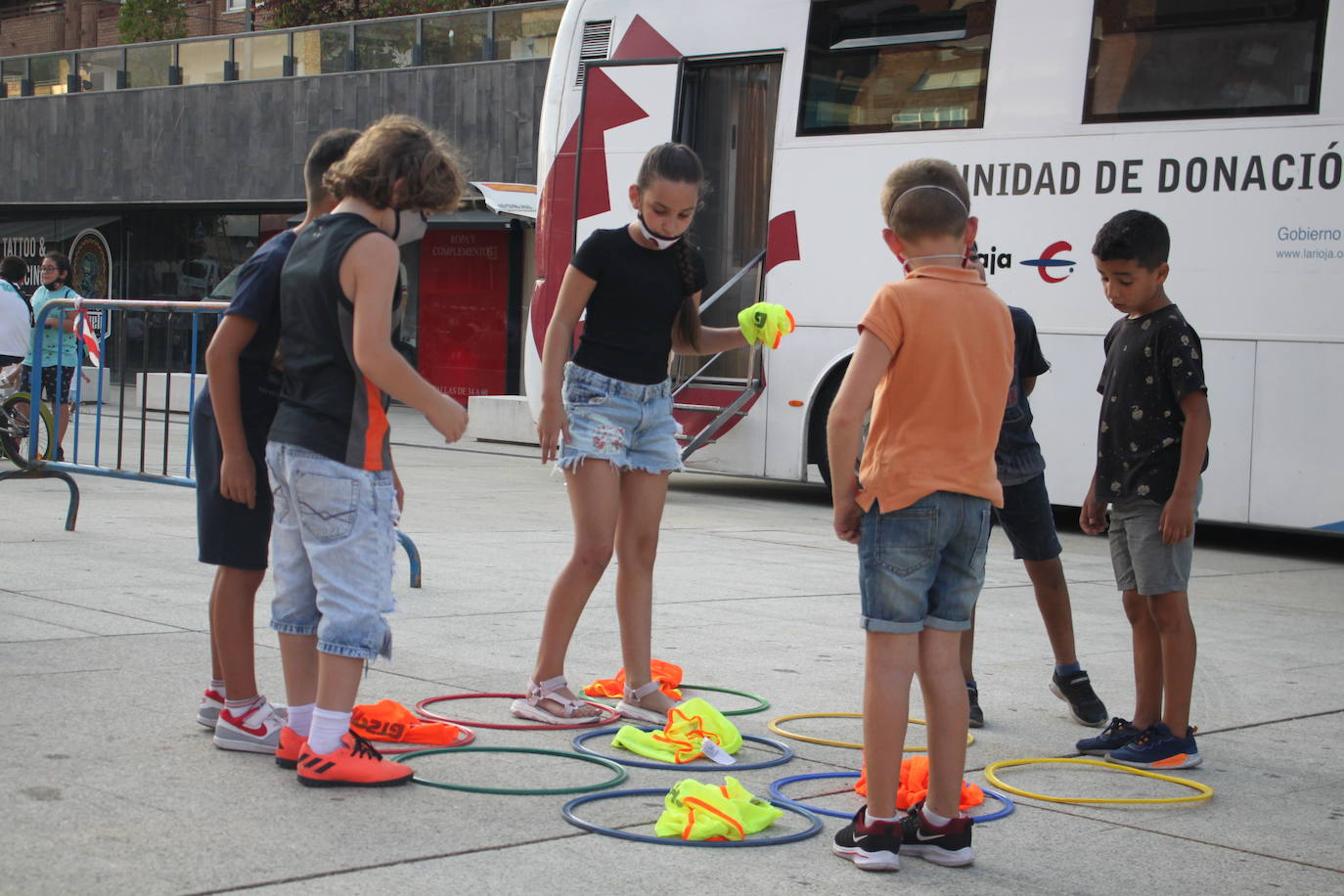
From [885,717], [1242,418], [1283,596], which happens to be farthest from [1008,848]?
[1242,418]

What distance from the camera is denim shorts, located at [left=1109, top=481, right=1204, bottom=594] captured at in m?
4.77

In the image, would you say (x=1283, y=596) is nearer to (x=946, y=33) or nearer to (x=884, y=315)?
(x=946, y=33)

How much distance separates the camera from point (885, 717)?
3645 millimetres

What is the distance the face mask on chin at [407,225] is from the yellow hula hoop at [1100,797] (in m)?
2.20

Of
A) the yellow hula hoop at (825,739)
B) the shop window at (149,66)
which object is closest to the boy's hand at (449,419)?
the yellow hula hoop at (825,739)

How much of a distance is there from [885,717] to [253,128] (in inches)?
969

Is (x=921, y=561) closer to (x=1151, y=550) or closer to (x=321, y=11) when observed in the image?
(x=1151, y=550)

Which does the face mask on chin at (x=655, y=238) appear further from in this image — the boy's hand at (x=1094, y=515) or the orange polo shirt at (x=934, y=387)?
the boy's hand at (x=1094, y=515)

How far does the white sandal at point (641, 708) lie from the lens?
16.3ft

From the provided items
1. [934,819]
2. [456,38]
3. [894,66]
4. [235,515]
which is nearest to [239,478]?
[235,515]

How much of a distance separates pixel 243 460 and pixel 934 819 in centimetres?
205

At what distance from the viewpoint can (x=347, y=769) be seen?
406 centimetres

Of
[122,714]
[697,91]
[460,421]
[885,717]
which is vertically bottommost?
[122,714]

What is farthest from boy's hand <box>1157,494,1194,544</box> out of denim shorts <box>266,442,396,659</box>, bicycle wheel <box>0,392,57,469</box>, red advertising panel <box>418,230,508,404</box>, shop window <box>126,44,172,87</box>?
shop window <box>126,44,172,87</box>
